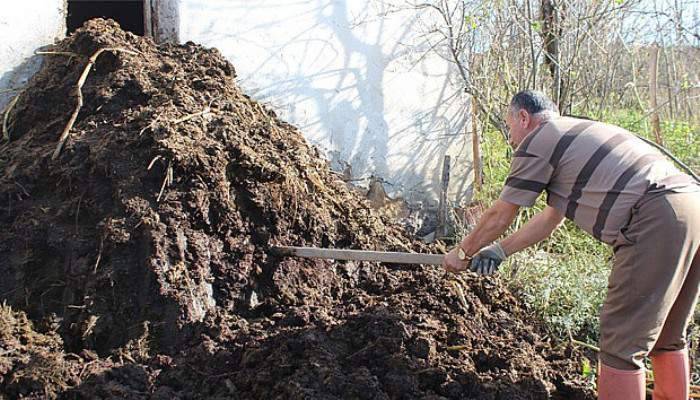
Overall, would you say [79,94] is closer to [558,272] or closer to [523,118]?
[523,118]

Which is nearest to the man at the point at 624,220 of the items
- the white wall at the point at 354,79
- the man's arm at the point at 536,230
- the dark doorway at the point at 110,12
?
the man's arm at the point at 536,230

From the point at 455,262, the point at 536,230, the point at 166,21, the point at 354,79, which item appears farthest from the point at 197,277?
the point at 354,79

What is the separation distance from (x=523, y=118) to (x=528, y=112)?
1.6 inches

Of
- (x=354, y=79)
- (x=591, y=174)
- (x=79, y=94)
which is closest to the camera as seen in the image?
(x=591, y=174)

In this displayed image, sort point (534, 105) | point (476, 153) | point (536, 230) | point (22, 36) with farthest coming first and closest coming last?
1. point (476, 153)
2. point (22, 36)
3. point (536, 230)
4. point (534, 105)

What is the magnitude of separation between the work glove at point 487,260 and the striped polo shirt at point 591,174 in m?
0.35

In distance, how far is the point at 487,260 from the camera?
3721 millimetres

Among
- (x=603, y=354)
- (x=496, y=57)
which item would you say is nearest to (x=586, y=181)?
(x=603, y=354)

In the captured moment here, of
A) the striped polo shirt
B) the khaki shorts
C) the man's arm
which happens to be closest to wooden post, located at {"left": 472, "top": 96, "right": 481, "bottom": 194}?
the man's arm

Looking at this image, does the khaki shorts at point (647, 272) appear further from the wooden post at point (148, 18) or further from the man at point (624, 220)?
the wooden post at point (148, 18)

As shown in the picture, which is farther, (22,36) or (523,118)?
(22,36)

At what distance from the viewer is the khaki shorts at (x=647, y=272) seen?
329 cm

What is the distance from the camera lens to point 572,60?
22.1ft

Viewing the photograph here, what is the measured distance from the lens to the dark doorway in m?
7.41
